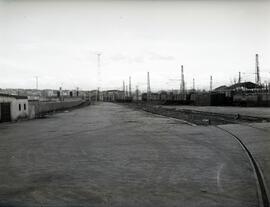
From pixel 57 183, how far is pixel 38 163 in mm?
2832

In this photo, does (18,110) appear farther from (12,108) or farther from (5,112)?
(5,112)

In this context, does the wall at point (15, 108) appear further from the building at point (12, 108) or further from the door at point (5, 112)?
the door at point (5, 112)

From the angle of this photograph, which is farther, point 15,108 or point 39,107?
point 39,107

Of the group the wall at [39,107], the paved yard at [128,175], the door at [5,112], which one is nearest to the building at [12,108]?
the door at [5,112]

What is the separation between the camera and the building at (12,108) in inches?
1236

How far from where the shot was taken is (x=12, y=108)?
1303 inches

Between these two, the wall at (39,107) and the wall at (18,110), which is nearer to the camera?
the wall at (18,110)

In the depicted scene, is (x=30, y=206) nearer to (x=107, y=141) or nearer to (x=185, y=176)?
(x=185, y=176)

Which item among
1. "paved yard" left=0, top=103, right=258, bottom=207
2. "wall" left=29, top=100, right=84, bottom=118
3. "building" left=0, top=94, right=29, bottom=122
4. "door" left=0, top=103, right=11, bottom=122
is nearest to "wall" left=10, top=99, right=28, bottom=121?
"building" left=0, top=94, right=29, bottom=122

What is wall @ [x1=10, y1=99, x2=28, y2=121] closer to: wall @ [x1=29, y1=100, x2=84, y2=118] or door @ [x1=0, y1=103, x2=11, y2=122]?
door @ [x1=0, y1=103, x2=11, y2=122]

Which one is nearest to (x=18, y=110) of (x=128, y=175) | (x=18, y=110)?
(x=18, y=110)

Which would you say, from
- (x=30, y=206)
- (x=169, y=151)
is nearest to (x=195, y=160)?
(x=169, y=151)

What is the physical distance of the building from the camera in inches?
1236

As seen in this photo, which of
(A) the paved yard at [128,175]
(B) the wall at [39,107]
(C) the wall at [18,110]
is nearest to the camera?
(A) the paved yard at [128,175]
